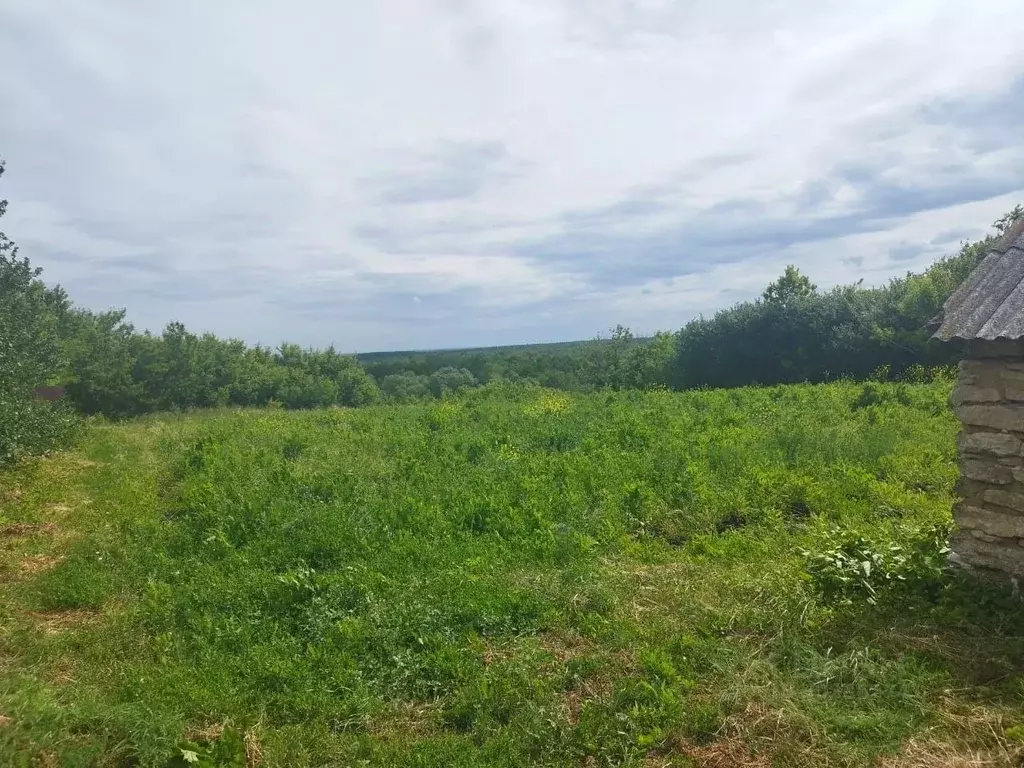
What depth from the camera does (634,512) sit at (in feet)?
24.6

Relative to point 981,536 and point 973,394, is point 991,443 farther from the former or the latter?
point 981,536

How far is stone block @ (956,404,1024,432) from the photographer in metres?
4.09

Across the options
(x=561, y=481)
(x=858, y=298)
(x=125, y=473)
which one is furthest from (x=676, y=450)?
(x=858, y=298)

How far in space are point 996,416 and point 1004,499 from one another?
515mm

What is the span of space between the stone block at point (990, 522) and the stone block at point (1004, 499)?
0.22 feet

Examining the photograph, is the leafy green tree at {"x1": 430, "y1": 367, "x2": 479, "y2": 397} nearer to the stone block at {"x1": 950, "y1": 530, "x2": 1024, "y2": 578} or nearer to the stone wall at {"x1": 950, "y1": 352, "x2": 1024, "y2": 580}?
the stone block at {"x1": 950, "y1": 530, "x2": 1024, "y2": 578}

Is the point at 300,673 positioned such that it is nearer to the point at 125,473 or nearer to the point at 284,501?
the point at 284,501

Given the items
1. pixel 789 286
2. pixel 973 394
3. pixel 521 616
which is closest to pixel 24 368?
pixel 521 616

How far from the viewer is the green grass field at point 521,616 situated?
357 centimetres

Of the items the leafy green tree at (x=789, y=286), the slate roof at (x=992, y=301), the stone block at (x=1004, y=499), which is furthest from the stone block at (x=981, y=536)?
the leafy green tree at (x=789, y=286)

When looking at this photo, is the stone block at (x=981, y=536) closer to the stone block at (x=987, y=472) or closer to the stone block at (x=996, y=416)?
the stone block at (x=987, y=472)

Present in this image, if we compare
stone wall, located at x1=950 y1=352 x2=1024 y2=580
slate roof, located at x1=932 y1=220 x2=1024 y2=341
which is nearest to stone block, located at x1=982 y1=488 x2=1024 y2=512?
stone wall, located at x1=950 y1=352 x2=1024 y2=580

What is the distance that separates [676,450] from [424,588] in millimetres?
5060

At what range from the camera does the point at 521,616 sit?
5.07 meters
